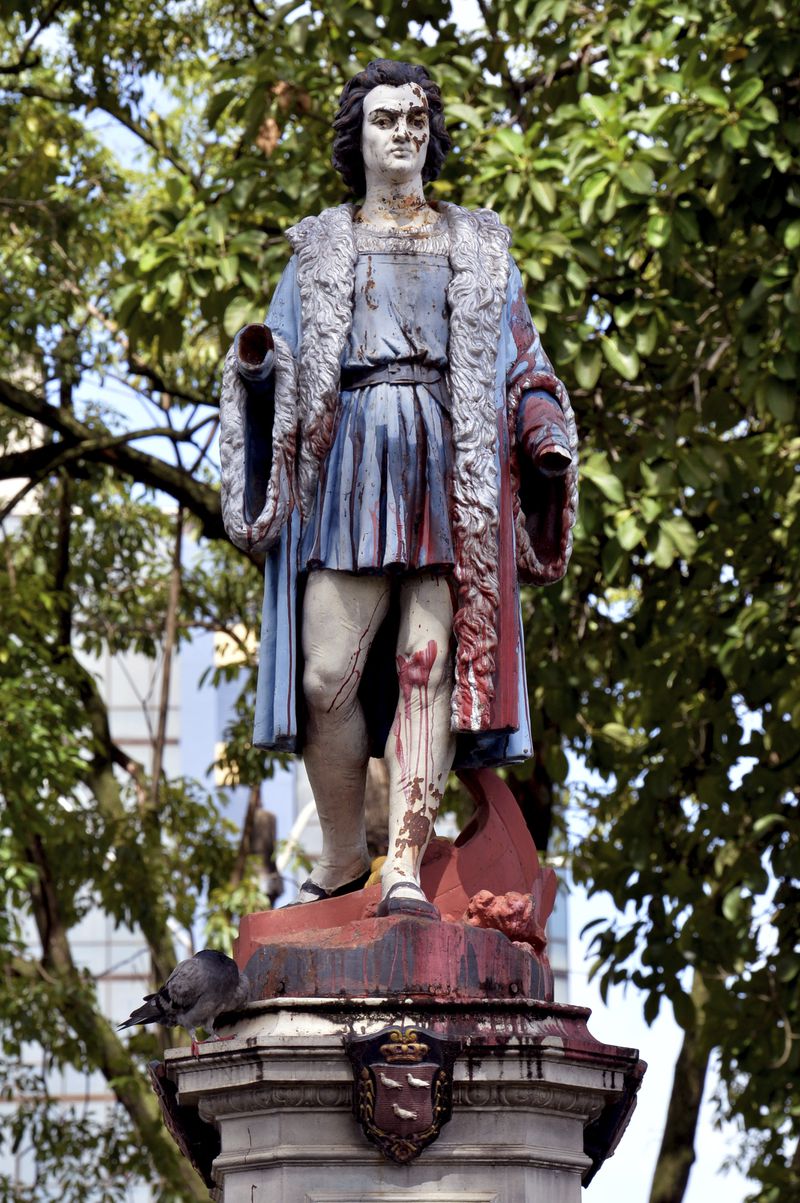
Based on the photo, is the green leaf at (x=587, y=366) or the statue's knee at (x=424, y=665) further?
the green leaf at (x=587, y=366)

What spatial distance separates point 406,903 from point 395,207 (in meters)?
2.05

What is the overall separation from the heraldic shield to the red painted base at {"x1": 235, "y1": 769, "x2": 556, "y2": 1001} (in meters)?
0.17

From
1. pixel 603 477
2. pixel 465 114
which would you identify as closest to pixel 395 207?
pixel 603 477

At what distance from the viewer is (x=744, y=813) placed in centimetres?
1190

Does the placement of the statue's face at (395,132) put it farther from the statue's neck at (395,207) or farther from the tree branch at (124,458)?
the tree branch at (124,458)

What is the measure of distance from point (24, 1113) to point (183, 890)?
1.69 m

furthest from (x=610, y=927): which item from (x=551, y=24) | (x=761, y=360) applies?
(x=551, y=24)

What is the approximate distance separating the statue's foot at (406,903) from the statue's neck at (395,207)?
75.9 inches

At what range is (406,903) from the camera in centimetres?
623

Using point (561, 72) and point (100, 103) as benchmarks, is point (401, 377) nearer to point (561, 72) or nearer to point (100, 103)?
point (561, 72)

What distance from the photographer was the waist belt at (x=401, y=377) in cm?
666

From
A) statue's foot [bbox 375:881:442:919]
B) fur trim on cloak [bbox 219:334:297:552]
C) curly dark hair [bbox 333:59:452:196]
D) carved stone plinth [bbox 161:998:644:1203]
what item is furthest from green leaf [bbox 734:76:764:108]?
carved stone plinth [bbox 161:998:644:1203]

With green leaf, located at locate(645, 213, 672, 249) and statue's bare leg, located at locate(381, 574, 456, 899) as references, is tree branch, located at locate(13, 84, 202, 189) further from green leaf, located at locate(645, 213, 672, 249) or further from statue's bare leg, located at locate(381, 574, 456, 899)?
statue's bare leg, located at locate(381, 574, 456, 899)

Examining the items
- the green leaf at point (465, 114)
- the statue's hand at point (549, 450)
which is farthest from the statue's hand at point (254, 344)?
the green leaf at point (465, 114)
